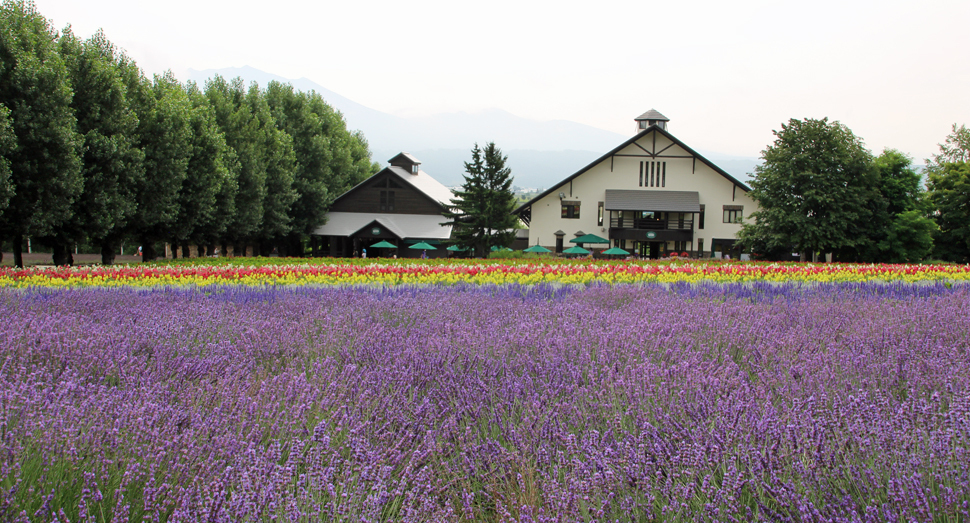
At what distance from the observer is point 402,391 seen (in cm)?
346

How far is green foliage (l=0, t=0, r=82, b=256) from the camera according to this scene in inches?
718

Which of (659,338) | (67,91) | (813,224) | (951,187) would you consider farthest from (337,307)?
(951,187)

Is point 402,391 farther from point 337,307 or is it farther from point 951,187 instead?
point 951,187

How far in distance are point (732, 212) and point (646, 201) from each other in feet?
21.2

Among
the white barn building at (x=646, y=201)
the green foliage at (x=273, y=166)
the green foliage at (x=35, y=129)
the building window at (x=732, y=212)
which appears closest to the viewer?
the green foliage at (x=35, y=129)

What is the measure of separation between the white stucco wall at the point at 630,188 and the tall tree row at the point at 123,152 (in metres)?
16.9

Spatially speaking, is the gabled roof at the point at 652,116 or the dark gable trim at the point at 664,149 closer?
the dark gable trim at the point at 664,149

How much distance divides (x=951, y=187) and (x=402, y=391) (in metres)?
46.7

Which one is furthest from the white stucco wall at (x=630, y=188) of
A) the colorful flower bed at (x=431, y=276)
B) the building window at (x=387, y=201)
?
the colorful flower bed at (x=431, y=276)

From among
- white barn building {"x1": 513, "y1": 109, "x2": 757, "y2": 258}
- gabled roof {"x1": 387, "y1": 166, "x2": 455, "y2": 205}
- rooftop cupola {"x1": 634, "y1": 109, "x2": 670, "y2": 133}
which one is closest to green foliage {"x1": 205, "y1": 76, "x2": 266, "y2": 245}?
gabled roof {"x1": 387, "y1": 166, "x2": 455, "y2": 205}

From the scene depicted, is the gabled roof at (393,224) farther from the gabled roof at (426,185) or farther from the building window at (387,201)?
the gabled roof at (426,185)

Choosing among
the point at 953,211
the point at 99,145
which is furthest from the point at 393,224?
the point at 953,211

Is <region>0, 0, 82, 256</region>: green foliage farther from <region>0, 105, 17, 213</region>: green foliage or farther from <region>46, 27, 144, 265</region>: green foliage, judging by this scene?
<region>46, 27, 144, 265</region>: green foliage

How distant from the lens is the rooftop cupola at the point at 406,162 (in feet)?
160
